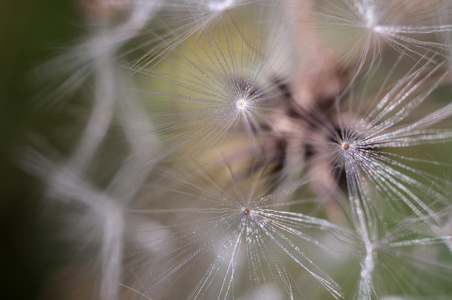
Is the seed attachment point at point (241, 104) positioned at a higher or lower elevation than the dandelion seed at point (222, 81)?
lower

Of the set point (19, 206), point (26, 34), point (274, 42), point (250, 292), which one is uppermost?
point (26, 34)

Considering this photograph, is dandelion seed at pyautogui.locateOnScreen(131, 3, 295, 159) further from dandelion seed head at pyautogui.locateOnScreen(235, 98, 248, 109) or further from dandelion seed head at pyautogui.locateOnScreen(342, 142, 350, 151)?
dandelion seed head at pyautogui.locateOnScreen(342, 142, 350, 151)

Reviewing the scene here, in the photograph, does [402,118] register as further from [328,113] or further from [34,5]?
[34,5]

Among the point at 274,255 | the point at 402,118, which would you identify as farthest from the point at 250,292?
the point at 402,118

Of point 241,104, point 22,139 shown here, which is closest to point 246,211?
point 241,104

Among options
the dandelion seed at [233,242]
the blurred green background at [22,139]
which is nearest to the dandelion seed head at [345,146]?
the dandelion seed at [233,242]

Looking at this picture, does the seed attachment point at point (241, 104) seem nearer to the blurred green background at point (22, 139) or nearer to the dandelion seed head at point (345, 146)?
the dandelion seed head at point (345, 146)

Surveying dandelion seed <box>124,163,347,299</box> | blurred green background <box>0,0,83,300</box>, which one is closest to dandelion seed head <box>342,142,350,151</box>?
dandelion seed <box>124,163,347,299</box>

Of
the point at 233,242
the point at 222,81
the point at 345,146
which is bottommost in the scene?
the point at 233,242

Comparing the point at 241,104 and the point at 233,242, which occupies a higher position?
the point at 241,104

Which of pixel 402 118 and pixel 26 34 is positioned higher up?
pixel 26 34

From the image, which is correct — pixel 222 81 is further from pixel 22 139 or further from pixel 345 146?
pixel 22 139
